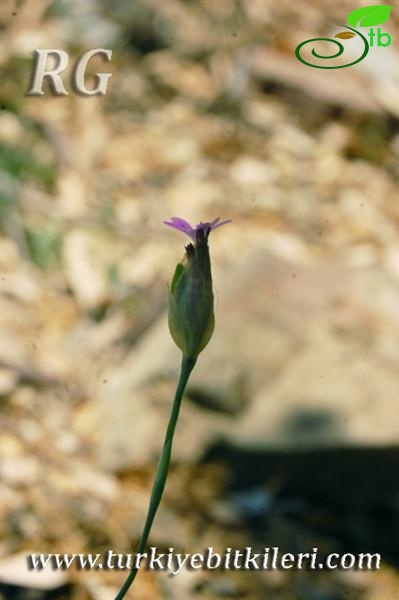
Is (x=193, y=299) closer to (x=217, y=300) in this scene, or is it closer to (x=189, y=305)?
(x=189, y=305)

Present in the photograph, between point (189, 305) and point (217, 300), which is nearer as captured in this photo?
point (189, 305)

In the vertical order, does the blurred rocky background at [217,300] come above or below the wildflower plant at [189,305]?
above

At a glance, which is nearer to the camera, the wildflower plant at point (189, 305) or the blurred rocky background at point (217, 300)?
the wildflower plant at point (189, 305)

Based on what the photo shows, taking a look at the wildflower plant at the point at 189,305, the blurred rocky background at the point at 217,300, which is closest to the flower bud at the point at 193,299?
the wildflower plant at the point at 189,305

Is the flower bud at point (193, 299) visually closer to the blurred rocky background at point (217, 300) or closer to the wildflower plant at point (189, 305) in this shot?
the wildflower plant at point (189, 305)

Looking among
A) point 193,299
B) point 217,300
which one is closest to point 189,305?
point 193,299

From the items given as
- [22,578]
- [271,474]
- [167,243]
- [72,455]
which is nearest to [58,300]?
[167,243]

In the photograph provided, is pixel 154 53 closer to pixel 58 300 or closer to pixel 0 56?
pixel 0 56
